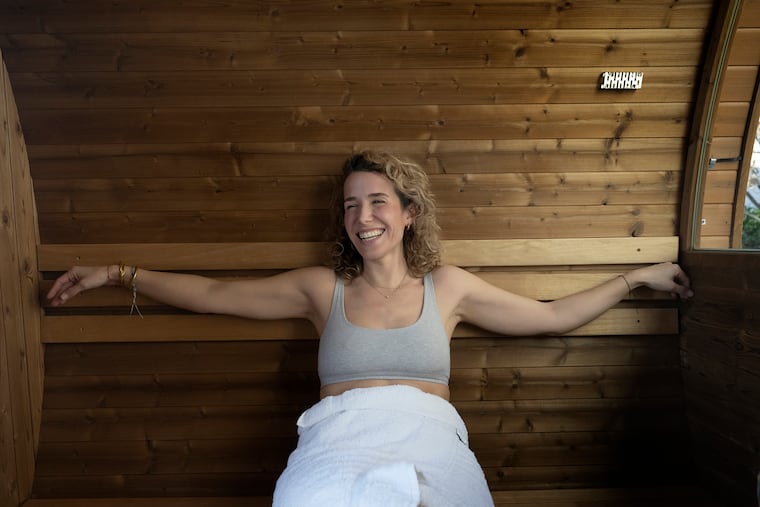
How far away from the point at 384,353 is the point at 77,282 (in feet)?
3.57

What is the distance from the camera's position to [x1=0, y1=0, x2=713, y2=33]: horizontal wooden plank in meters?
1.85

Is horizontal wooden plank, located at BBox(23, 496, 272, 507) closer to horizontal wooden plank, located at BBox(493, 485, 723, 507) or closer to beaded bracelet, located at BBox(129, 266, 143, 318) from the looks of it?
beaded bracelet, located at BBox(129, 266, 143, 318)

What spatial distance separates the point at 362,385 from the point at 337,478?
343mm

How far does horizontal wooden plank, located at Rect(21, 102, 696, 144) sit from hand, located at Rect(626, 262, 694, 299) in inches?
20.4

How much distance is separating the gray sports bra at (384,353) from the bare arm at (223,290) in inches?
7.0

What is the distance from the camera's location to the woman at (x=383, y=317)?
4.66ft

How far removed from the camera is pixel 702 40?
189cm

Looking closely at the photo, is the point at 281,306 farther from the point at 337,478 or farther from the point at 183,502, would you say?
the point at 183,502

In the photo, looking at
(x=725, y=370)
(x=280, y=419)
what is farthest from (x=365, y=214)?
(x=725, y=370)

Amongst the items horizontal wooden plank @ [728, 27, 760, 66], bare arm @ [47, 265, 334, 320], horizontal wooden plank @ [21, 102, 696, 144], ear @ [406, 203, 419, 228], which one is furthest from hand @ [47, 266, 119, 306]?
horizontal wooden plank @ [728, 27, 760, 66]

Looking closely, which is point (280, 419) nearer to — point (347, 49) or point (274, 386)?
point (274, 386)

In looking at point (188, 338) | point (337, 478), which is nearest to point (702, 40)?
point (337, 478)

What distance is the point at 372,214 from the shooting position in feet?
5.48

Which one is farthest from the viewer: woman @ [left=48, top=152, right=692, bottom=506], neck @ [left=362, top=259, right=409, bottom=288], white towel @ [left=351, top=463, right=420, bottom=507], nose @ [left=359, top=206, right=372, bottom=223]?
neck @ [left=362, top=259, right=409, bottom=288]
